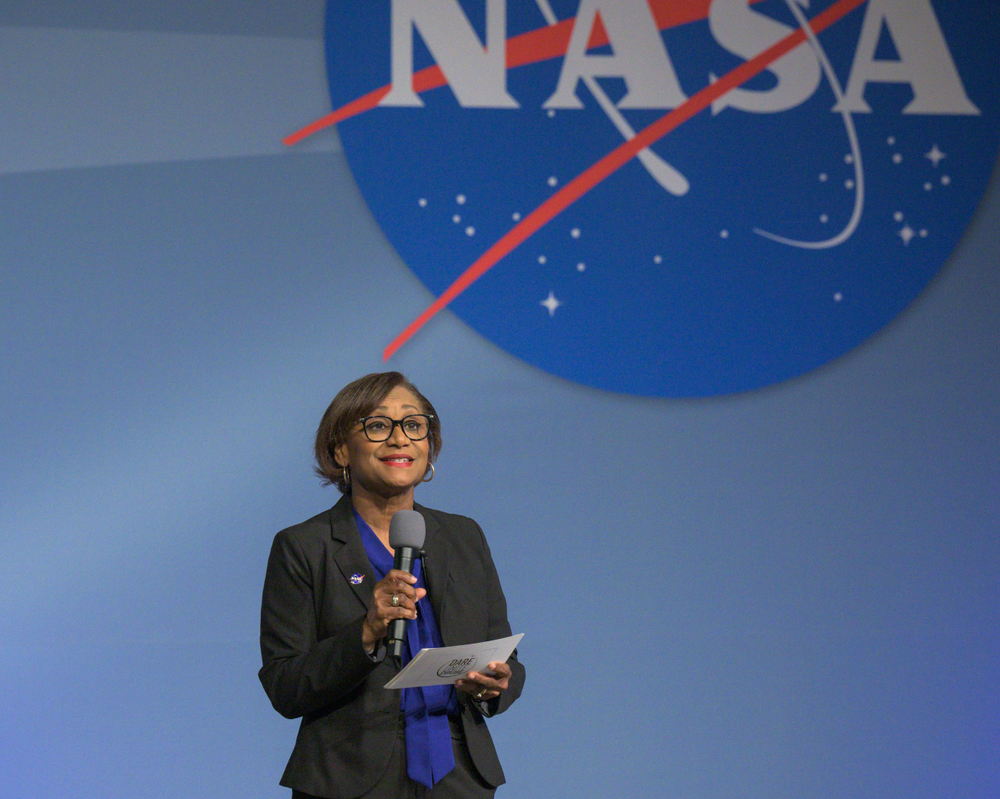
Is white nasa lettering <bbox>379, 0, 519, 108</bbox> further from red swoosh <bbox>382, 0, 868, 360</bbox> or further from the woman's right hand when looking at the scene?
the woman's right hand

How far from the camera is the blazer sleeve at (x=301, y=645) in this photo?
5.93 ft

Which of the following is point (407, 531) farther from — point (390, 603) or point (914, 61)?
point (914, 61)

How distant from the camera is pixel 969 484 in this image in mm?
3338

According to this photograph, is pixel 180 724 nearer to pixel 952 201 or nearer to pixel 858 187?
pixel 858 187

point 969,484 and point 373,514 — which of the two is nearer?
point 373,514

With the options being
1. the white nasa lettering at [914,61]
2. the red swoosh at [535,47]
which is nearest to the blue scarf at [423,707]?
the red swoosh at [535,47]

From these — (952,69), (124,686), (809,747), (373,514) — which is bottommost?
(809,747)

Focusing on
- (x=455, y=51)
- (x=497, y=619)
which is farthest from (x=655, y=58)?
(x=497, y=619)

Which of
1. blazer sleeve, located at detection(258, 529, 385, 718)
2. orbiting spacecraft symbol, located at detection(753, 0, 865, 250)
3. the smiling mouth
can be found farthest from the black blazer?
orbiting spacecraft symbol, located at detection(753, 0, 865, 250)

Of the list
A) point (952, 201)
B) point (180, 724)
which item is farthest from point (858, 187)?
point (180, 724)

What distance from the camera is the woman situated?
6.04 feet

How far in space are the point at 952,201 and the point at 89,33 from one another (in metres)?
2.53

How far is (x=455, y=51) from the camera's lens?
3.20m

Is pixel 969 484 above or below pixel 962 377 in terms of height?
below
